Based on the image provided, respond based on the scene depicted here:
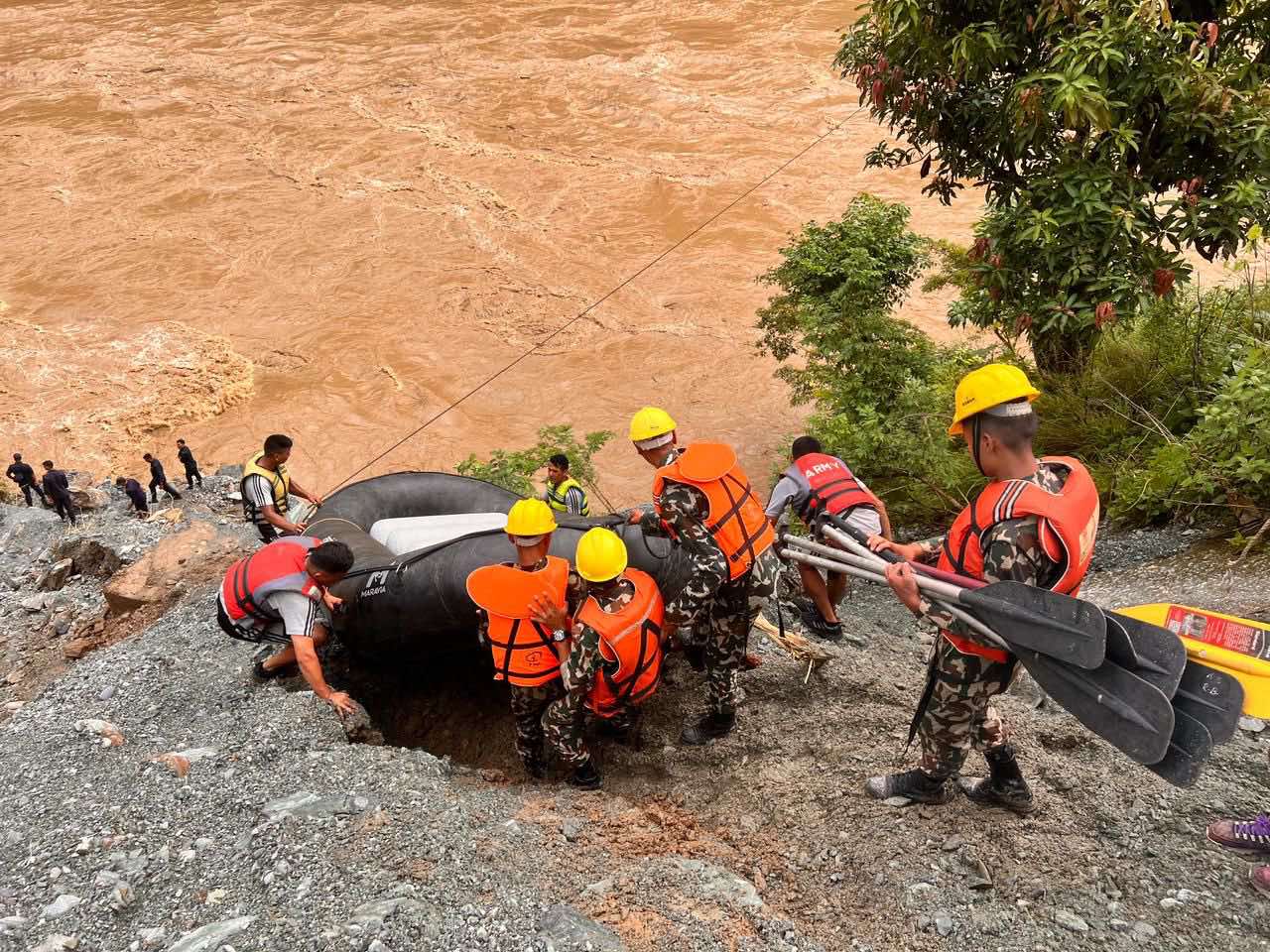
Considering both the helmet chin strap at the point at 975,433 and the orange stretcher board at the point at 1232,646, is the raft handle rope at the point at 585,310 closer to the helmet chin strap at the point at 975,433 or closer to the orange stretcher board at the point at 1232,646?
the helmet chin strap at the point at 975,433

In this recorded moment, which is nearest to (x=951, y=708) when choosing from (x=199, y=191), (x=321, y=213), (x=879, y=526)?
(x=879, y=526)

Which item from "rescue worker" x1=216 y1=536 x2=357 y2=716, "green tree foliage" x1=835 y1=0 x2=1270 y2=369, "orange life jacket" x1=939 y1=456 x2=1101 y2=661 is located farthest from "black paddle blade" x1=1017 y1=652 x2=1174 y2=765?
"green tree foliage" x1=835 y1=0 x2=1270 y2=369

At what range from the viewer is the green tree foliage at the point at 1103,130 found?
17.4 ft

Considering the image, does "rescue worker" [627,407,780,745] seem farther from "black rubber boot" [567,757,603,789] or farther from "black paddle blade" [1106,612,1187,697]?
"black paddle blade" [1106,612,1187,697]

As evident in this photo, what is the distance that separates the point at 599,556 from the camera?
338cm

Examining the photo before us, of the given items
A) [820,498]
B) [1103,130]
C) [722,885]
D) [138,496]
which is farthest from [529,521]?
[138,496]

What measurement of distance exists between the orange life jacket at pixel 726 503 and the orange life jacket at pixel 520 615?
0.56 meters

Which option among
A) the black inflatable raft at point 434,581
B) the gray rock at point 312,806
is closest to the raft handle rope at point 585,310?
the black inflatable raft at point 434,581

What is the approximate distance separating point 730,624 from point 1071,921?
1.59 metres

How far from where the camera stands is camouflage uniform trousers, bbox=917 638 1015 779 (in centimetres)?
294

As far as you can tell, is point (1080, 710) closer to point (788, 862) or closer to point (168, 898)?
point (788, 862)

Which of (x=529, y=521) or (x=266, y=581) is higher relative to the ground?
(x=529, y=521)

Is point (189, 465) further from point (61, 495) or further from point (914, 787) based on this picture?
point (914, 787)

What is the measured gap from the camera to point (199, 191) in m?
21.8
